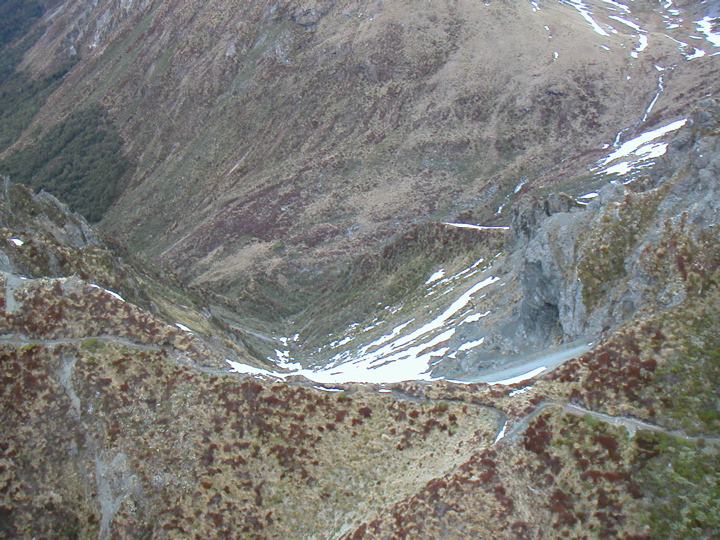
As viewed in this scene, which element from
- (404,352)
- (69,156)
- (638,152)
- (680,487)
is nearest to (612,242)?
(680,487)

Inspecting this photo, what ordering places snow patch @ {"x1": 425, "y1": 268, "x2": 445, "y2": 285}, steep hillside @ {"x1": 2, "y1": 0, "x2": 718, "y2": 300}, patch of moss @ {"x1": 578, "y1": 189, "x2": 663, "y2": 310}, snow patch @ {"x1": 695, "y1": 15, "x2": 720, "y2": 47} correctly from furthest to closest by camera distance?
snow patch @ {"x1": 695, "y1": 15, "x2": 720, "y2": 47}, steep hillside @ {"x1": 2, "y1": 0, "x2": 718, "y2": 300}, snow patch @ {"x1": 425, "y1": 268, "x2": 445, "y2": 285}, patch of moss @ {"x1": 578, "y1": 189, "x2": 663, "y2": 310}

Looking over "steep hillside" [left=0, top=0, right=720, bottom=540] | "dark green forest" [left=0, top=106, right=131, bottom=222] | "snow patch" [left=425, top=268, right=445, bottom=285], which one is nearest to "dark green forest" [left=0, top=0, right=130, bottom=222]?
"dark green forest" [left=0, top=106, right=131, bottom=222]

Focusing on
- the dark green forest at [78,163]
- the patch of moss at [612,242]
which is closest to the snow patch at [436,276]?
the patch of moss at [612,242]

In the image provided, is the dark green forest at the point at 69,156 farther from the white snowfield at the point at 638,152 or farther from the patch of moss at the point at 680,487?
the patch of moss at the point at 680,487

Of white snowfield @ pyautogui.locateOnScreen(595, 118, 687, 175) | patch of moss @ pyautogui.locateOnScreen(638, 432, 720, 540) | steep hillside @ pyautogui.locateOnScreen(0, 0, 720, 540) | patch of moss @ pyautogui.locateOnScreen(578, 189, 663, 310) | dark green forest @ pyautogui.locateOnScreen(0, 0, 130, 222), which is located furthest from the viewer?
dark green forest @ pyautogui.locateOnScreen(0, 0, 130, 222)

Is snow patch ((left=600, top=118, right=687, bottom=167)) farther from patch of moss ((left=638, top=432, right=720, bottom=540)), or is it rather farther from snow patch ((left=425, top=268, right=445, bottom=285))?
patch of moss ((left=638, top=432, right=720, bottom=540))

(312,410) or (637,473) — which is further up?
(312,410)

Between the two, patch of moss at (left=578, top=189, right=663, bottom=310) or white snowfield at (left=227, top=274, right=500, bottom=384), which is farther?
white snowfield at (left=227, top=274, right=500, bottom=384)

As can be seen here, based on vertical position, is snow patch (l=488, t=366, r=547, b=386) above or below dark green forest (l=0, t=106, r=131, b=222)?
below

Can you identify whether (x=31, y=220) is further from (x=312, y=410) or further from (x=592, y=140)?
(x=592, y=140)

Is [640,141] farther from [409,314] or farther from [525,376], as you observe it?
[525,376]

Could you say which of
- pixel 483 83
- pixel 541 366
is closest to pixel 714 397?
pixel 541 366
